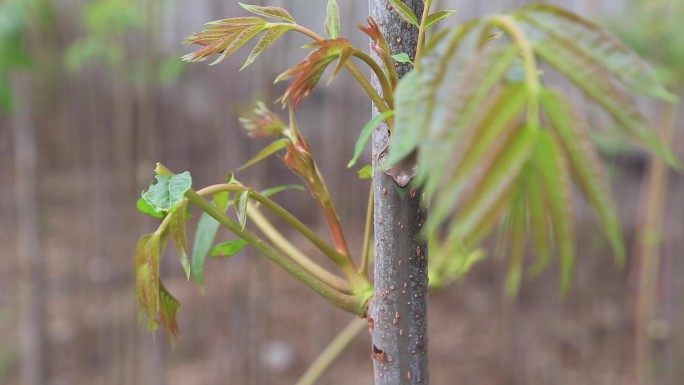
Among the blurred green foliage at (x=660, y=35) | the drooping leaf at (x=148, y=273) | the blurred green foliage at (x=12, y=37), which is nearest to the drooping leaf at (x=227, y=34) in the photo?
the drooping leaf at (x=148, y=273)

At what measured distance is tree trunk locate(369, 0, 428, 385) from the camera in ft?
1.42

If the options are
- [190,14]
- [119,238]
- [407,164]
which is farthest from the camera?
[190,14]

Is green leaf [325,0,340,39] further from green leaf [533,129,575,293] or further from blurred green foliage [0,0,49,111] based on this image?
blurred green foliage [0,0,49,111]

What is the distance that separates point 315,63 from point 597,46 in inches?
6.1

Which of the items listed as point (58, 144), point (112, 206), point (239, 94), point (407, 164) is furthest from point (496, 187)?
point (58, 144)

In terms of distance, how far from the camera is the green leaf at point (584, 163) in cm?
24

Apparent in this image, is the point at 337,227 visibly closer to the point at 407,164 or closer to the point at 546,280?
the point at 407,164

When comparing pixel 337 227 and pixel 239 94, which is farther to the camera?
pixel 239 94

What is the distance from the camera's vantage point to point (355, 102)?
387cm

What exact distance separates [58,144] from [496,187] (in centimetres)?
483

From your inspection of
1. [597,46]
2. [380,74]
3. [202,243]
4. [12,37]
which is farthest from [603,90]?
[12,37]

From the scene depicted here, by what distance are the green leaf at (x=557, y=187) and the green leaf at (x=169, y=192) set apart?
24 centimetres

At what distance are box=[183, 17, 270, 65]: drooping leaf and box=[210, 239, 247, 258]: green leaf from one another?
145mm

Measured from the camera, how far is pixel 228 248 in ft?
1.75
